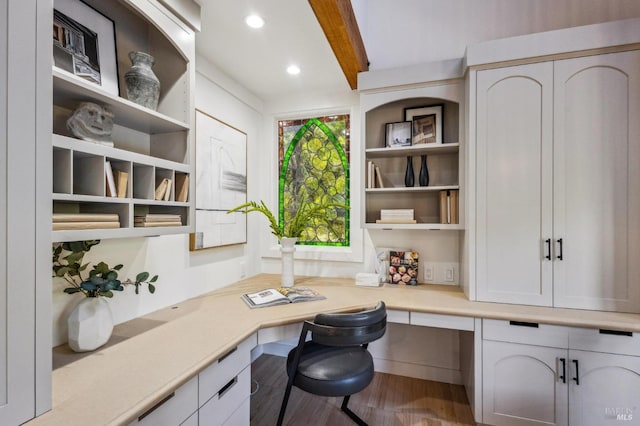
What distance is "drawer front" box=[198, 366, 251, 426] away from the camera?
123 centimetres

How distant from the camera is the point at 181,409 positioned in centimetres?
109

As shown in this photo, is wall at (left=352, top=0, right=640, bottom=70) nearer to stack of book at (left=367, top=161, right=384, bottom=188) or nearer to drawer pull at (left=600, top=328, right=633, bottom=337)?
stack of book at (left=367, top=161, right=384, bottom=188)

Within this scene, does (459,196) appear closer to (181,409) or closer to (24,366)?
(181,409)

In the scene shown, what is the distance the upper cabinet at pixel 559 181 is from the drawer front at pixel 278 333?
120cm

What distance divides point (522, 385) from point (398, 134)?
186 centimetres

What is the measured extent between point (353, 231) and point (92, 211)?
73.5 inches

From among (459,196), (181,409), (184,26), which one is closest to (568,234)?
(459,196)

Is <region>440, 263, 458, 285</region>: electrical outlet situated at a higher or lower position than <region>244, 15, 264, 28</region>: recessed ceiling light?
lower

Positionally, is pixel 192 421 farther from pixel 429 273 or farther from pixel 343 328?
pixel 429 273

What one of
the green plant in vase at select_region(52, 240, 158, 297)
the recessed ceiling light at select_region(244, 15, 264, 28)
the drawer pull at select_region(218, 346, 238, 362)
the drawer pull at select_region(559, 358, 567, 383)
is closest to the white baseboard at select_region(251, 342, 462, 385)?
the drawer pull at select_region(559, 358, 567, 383)

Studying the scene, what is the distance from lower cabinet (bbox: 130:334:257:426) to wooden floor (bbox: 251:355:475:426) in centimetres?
62

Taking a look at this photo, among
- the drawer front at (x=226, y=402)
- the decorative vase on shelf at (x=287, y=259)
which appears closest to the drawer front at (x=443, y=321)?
the decorative vase on shelf at (x=287, y=259)

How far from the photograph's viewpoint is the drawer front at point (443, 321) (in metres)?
1.82

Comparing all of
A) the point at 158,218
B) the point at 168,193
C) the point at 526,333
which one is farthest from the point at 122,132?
the point at 526,333
